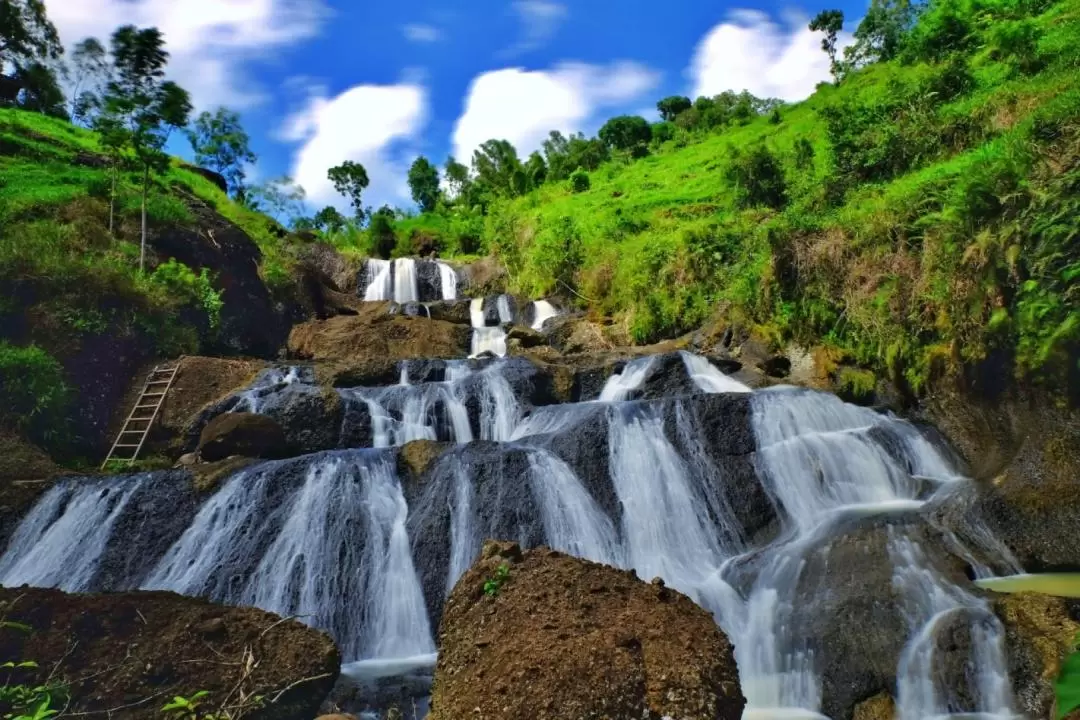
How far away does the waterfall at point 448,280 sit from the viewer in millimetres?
28094

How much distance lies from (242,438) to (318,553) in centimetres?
403

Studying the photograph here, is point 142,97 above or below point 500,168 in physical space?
below

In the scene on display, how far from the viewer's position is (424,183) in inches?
2272

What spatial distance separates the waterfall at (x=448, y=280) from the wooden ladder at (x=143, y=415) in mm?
14231

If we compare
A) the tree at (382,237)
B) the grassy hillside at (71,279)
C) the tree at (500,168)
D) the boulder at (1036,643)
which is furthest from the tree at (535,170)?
the boulder at (1036,643)

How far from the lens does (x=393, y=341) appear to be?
61.0ft

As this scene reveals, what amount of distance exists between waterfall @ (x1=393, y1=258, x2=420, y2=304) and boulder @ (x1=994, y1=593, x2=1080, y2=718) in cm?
2419

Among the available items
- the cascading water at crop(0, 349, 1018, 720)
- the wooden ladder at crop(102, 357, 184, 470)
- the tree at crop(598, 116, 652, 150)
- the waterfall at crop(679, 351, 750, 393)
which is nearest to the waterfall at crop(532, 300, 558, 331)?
the waterfall at crop(679, 351, 750, 393)

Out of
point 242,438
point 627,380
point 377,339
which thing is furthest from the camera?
point 377,339

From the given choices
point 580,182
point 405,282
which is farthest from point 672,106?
point 405,282

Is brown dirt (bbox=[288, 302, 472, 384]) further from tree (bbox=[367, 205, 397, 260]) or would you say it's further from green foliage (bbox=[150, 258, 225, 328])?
tree (bbox=[367, 205, 397, 260])

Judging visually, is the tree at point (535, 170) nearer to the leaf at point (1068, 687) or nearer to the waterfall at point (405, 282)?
the waterfall at point (405, 282)

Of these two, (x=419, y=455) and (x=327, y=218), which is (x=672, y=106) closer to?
(x=327, y=218)

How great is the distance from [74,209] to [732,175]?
1851 cm
